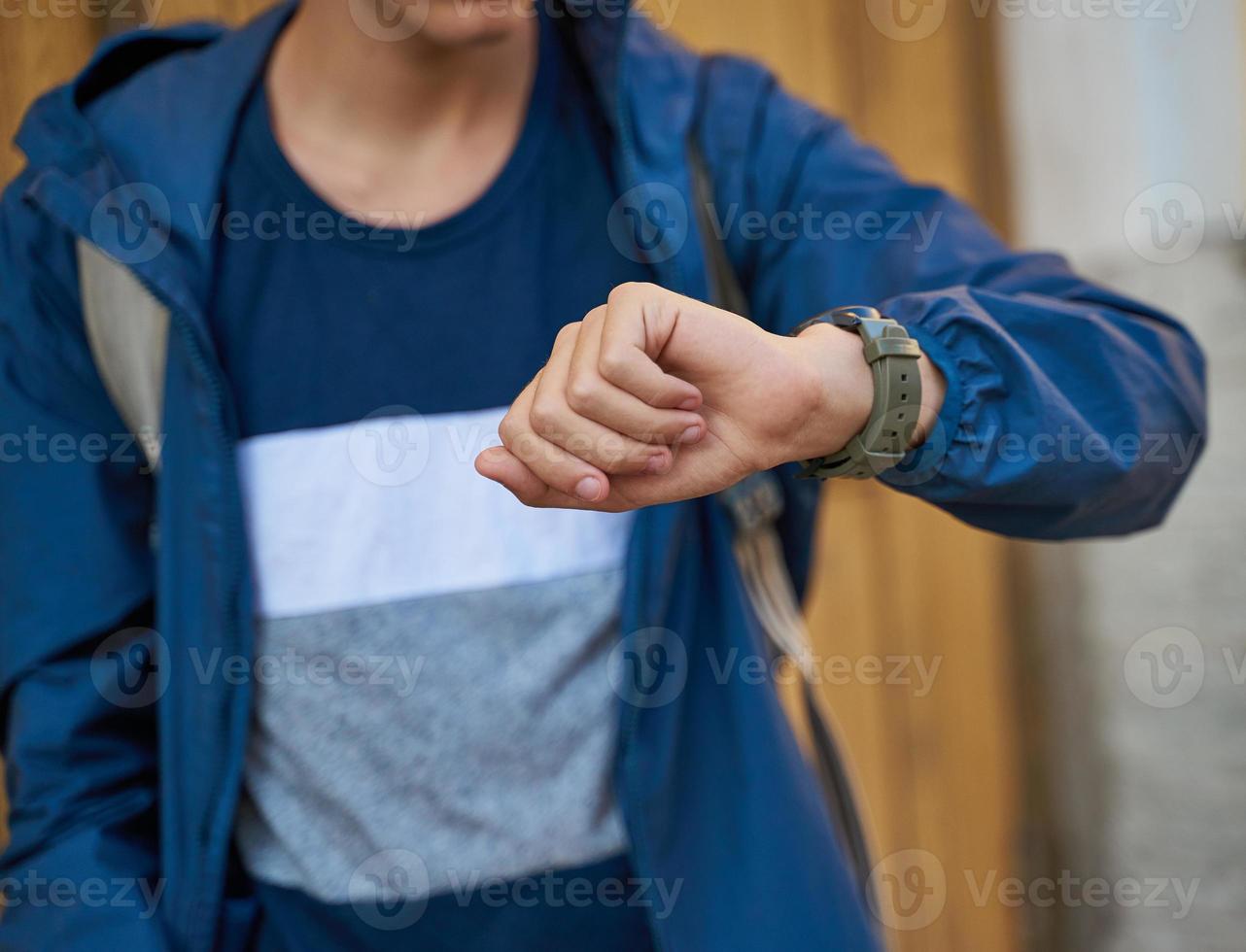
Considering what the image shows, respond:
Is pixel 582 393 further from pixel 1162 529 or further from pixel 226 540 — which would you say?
pixel 1162 529

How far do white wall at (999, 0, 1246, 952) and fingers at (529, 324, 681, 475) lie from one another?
1783 mm

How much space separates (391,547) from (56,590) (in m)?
Answer: 0.31

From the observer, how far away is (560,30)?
1271mm

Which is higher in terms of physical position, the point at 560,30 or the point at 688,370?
the point at 560,30

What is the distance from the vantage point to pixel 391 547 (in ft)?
3.59

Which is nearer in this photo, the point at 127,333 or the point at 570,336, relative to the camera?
the point at 570,336

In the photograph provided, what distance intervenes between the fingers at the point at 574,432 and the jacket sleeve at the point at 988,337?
263 millimetres

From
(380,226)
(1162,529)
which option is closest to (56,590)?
(380,226)

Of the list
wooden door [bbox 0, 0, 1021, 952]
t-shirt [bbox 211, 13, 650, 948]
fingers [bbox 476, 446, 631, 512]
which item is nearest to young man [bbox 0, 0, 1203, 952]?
t-shirt [bbox 211, 13, 650, 948]

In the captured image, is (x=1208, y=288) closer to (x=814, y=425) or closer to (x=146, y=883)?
(x=814, y=425)

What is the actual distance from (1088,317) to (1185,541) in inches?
57.9

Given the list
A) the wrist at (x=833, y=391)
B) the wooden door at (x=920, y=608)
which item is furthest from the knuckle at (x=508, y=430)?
the wooden door at (x=920, y=608)

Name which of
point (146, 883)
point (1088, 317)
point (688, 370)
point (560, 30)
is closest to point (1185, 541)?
point (1088, 317)

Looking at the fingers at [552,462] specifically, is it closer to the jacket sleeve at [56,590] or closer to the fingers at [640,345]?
the fingers at [640,345]
